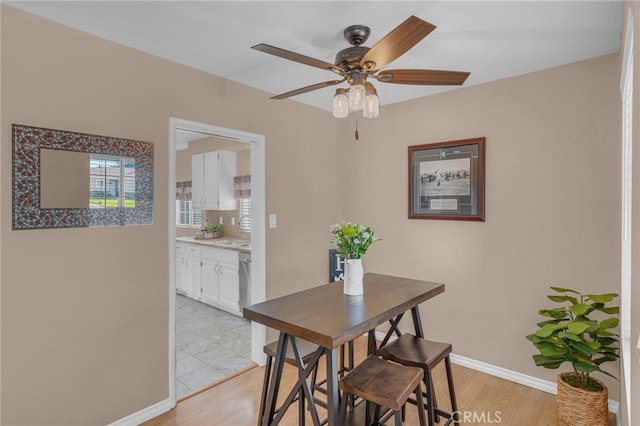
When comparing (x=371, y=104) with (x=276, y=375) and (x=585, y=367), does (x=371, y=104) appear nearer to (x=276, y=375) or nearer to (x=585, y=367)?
(x=276, y=375)

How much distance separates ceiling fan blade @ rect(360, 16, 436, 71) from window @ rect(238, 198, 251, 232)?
11.9 ft

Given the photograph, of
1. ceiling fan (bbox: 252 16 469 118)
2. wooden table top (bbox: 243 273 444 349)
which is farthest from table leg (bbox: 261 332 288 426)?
ceiling fan (bbox: 252 16 469 118)

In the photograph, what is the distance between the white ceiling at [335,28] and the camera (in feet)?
5.86

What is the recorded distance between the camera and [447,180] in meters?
3.12

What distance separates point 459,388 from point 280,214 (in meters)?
2.08

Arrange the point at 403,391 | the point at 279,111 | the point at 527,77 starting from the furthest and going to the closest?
the point at 279,111 < the point at 527,77 < the point at 403,391

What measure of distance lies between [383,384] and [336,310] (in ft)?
1.33

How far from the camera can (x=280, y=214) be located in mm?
3279

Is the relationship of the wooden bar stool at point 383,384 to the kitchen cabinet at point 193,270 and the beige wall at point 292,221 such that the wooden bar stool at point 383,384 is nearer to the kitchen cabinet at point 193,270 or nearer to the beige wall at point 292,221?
the beige wall at point 292,221

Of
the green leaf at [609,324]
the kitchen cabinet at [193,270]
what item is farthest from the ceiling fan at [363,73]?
the kitchen cabinet at [193,270]

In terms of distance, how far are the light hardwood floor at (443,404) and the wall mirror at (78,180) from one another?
54.1 inches

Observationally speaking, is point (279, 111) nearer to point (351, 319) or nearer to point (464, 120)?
point (464, 120)

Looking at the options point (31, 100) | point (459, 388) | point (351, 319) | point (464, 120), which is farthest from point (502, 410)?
point (31, 100)

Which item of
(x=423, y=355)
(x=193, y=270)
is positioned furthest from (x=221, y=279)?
(x=423, y=355)
